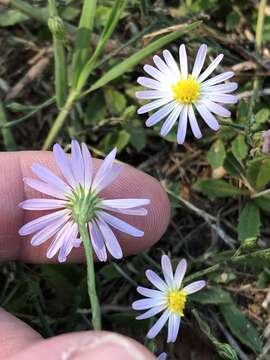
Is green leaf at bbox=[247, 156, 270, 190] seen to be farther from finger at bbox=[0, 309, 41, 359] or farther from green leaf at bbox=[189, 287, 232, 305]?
finger at bbox=[0, 309, 41, 359]

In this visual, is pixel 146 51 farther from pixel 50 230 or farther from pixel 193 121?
pixel 50 230

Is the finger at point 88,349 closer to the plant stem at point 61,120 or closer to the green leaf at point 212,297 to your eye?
the green leaf at point 212,297

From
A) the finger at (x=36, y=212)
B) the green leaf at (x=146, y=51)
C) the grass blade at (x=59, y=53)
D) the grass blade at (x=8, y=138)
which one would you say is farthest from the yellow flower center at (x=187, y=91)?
the grass blade at (x=8, y=138)

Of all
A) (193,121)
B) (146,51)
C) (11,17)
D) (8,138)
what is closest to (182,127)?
(193,121)

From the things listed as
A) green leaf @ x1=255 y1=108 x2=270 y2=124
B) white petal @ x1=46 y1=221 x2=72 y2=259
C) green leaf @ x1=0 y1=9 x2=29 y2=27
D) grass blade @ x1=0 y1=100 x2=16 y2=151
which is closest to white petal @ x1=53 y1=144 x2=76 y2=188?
white petal @ x1=46 y1=221 x2=72 y2=259

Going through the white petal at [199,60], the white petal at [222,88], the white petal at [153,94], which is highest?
the white petal at [199,60]
